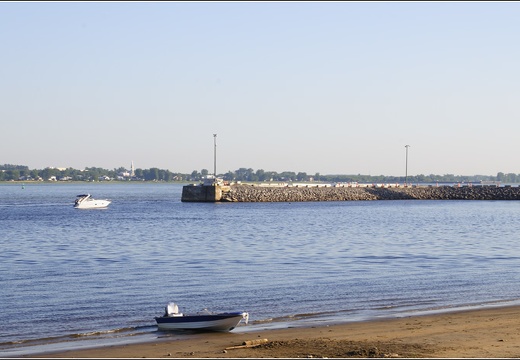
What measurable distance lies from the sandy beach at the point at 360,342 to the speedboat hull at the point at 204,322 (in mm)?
250

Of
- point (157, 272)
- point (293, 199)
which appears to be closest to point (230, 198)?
point (293, 199)

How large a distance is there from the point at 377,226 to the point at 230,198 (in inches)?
2207

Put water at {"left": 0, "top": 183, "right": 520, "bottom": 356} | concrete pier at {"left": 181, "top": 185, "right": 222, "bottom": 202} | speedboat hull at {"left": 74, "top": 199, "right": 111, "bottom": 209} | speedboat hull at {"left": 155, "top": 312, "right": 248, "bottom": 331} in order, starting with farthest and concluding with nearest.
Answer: concrete pier at {"left": 181, "top": 185, "right": 222, "bottom": 202} → speedboat hull at {"left": 74, "top": 199, "right": 111, "bottom": 209} → water at {"left": 0, "top": 183, "right": 520, "bottom": 356} → speedboat hull at {"left": 155, "top": 312, "right": 248, "bottom": 331}

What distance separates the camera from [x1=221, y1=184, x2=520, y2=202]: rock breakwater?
416 ft

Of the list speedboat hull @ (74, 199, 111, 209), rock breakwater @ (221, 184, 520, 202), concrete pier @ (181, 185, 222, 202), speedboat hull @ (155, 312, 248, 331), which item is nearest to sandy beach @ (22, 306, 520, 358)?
speedboat hull @ (155, 312, 248, 331)

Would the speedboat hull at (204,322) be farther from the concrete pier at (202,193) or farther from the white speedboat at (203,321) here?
the concrete pier at (202,193)

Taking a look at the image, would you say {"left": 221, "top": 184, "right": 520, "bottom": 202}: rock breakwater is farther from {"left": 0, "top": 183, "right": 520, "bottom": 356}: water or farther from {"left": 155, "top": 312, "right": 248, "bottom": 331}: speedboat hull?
{"left": 155, "top": 312, "right": 248, "bottom": 331}: speedboat hull

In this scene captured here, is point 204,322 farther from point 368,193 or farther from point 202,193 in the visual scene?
point 368,193

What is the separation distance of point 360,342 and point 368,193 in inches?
4702

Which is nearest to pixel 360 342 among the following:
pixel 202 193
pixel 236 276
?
pixel 236 276

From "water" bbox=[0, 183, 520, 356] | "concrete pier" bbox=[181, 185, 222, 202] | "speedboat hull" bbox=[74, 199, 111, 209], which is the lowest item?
"water" bbox=[0, 183, 520, 356]

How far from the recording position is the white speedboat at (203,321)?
2002cm

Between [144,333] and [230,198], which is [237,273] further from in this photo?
[230,198]

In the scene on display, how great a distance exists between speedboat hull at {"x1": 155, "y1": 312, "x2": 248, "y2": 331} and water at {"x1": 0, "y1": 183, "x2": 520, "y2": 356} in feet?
1.58
